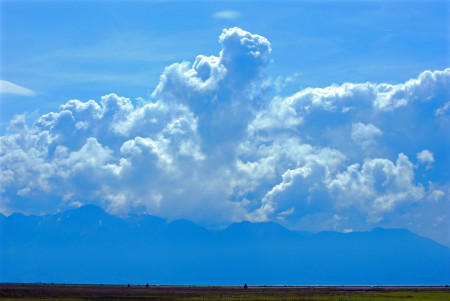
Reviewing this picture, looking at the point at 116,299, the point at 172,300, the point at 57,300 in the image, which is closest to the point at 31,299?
the point at 57,300

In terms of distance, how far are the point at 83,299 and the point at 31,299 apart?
12.2 m

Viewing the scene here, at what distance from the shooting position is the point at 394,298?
150 metres

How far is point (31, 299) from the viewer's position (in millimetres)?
142125

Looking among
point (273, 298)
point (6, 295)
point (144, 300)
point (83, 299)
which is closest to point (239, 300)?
point (273, 298)

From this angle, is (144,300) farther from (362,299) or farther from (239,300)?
(362,299)

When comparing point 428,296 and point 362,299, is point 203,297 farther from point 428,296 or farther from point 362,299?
point 428,296

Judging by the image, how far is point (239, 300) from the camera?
5472 inches

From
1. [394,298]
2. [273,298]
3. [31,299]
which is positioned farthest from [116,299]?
[394,298]

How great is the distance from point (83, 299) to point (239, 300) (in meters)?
37.8

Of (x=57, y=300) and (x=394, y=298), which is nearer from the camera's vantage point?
(x=57, y=300)

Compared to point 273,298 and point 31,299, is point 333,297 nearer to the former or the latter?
point 273,298

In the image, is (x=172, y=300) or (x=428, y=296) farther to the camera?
(x=428, y=296)

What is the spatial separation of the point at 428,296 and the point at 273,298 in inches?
1657

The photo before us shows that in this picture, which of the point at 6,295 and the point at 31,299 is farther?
the point at 6,295
